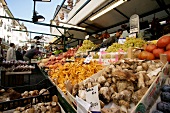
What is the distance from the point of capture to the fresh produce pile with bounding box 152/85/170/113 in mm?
923

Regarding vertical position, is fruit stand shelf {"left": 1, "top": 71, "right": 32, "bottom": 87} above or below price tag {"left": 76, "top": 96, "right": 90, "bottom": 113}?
below

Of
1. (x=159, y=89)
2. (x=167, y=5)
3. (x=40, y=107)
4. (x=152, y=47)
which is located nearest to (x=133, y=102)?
(x=159, y=89)

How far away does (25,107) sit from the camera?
1.81 m

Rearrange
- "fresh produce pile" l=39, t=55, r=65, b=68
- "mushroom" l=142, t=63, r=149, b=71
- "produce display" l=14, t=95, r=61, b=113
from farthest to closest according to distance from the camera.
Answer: "fresh produce pile" l=39, t=55, r=65, b=68 → "produce display" l=14, t=95, r=61, b=113 → "mushroom" l=142, t=63, r=149, b=71

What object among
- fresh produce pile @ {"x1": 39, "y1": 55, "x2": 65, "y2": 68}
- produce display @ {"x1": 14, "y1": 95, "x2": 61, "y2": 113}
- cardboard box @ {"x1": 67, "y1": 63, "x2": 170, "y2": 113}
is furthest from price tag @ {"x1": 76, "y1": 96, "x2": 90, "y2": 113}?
fresh produce pile @ {"x1": 39, "y1": 55, "x2": 65, "y2": 68}

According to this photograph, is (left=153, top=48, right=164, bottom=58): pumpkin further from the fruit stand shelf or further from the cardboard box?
the fruit stand shelf

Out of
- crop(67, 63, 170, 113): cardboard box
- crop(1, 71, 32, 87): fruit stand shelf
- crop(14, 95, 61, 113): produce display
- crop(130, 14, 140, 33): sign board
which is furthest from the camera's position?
crop(1, 71, 32, 87): fruit stand shelf

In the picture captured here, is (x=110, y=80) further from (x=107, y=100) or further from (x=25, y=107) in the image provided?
(x=25, y=107)

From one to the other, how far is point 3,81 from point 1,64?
1.91 ft

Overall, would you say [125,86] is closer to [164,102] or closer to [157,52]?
[164,102]

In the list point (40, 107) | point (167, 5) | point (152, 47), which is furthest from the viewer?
point (167, 5)

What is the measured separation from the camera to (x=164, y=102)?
38.2 inches

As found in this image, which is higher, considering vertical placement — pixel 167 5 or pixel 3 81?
pixel 167 5

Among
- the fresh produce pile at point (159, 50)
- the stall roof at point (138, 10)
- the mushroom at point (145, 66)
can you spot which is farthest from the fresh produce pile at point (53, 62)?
the mushroom at point (145, 66)
